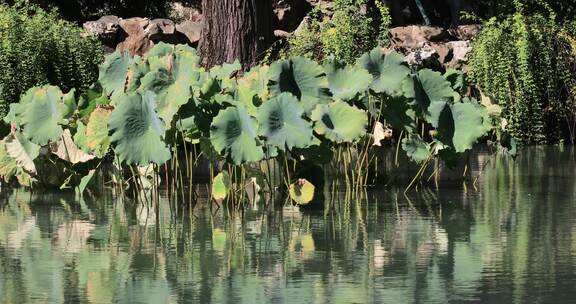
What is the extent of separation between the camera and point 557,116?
15289 mm

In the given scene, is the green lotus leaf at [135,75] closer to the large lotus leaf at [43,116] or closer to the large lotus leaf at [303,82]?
the large lotus leaf at [43,116]

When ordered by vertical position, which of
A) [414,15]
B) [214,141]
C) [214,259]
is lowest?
[214,259]

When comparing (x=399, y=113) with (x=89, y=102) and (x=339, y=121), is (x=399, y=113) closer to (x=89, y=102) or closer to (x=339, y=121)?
(x=339, y=121)

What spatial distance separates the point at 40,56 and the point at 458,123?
612 centimetres

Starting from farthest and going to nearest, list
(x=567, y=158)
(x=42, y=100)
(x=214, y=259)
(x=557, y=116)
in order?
1. (x=557, y=116)
2. (x=567, y=158)
3. (x=42, y=100)
4. (x=214, y=259)

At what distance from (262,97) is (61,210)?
1654mm

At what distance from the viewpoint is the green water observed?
5973mm

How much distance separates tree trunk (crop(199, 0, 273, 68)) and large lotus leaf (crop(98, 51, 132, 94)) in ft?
15.3

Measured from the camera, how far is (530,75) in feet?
48.6

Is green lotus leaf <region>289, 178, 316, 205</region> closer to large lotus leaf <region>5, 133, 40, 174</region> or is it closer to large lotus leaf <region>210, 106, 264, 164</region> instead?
large lotus leaf <region>210, 106, 264, 164</region>

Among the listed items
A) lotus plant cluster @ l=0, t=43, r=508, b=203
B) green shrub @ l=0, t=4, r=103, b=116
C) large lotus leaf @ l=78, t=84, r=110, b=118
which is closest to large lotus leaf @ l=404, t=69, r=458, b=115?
lotus plant cluster @ l=0, t=43, r=508, b=203

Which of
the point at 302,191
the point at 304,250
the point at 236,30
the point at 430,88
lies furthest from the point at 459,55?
the point at 304,250

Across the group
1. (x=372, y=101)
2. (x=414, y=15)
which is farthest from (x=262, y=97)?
(x=414, y=15)

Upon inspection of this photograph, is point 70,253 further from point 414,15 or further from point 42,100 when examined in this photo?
point 414,15
